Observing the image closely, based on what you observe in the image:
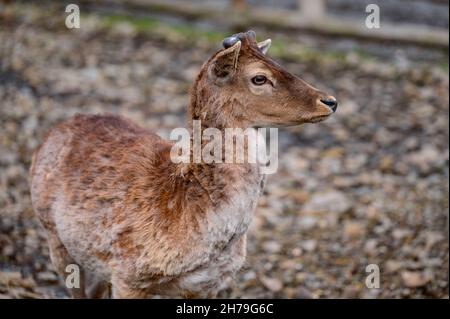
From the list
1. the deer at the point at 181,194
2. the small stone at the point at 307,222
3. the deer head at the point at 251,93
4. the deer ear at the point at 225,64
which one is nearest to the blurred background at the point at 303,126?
the small stone at the point at 307,222

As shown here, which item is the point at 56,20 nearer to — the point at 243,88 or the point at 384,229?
the point at 384,229

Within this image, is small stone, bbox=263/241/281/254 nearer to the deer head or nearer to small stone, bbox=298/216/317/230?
small stone, bbox=298/216/317/230

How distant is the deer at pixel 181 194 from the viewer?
3770mm

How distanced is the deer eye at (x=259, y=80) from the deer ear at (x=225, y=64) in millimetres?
123

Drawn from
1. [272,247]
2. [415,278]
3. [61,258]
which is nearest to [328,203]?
[272,247]

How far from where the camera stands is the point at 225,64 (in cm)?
376

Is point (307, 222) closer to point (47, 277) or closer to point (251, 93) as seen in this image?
point (47, 277)

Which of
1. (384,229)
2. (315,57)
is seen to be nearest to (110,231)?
(384,229)

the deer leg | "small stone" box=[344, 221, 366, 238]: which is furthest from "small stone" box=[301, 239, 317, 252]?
the deer leg

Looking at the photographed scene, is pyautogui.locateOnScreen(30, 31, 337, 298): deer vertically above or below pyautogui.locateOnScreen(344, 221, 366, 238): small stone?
above

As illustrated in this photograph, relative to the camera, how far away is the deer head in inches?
147

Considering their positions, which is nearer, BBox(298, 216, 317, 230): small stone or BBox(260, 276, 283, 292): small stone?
BBox(260, 276, 283, 292): small stone

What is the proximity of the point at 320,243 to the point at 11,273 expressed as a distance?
2.68m

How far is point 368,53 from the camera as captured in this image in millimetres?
10305
